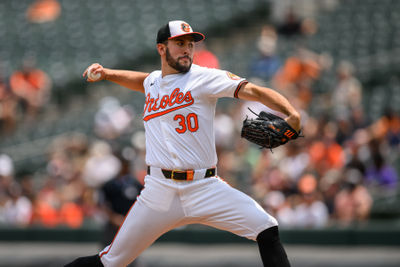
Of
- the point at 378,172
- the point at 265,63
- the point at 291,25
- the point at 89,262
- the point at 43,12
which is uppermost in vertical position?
the point at 43,12

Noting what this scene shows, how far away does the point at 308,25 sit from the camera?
12.5 metres

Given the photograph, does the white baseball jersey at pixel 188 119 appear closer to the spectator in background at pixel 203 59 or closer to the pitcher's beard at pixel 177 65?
the pitcher's beard at pixel 177 65

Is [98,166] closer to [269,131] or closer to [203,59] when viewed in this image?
[203,59]

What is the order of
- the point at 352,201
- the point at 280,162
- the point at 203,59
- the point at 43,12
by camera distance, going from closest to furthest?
the point at 352,201, the point at 280,162, the point at 203,59, the point at 43,12

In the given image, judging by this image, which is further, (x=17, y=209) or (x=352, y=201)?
(x=17, y=209)

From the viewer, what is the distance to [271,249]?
427 cm

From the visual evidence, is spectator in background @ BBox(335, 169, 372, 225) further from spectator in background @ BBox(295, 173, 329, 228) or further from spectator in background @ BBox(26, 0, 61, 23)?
spectator in background @ BBox(26, 0, 61, 23)

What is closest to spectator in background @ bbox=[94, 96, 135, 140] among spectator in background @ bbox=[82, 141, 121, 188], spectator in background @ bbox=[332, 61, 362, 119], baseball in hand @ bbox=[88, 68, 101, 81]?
spectator in background @ bbox=[82, 141, 121, 188]

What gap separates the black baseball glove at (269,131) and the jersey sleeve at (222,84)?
24 centimetres

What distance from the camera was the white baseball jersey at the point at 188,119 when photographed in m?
4.38

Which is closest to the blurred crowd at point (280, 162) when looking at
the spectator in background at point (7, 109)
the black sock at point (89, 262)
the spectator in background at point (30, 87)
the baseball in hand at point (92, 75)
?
the spectator in background at point (7, 109)

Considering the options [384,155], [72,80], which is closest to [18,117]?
[72,80]

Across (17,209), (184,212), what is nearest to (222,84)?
(184,212)

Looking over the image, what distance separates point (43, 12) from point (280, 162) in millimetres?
9982
